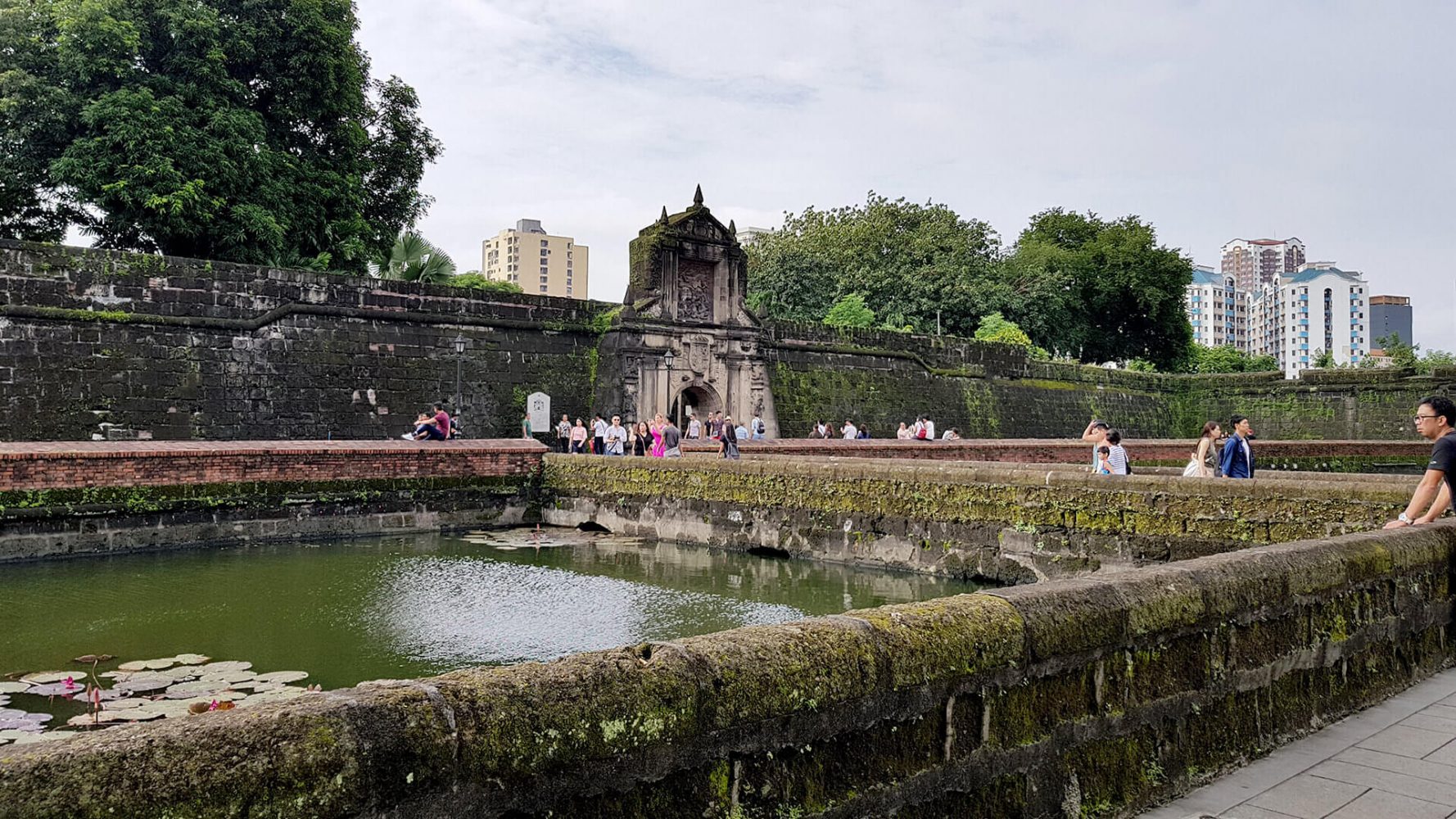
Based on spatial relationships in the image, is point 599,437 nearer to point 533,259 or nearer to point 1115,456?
point 1115,456

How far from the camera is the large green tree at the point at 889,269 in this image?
43312 mm

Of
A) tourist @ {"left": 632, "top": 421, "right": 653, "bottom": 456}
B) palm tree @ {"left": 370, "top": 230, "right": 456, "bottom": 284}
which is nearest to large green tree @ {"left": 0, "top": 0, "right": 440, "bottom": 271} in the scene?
palm tree @ {"left": 370, "top": 230, "right": 456, "bottom": 284}

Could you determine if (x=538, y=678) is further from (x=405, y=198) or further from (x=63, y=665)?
(x=405, y=198)

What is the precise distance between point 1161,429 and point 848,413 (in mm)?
16171

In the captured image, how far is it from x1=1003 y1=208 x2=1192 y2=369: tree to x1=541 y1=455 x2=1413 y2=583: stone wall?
36.1 metres

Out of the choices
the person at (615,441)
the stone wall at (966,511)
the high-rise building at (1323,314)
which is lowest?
the stone wall at (966,511)

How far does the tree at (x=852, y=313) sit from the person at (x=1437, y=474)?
36.8 meters

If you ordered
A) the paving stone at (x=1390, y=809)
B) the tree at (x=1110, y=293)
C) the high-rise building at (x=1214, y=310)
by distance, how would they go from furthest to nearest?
the high-rise building at (x=1214, y=310)
the tree at (x=1110, y=293)
the paving stone at (x=1390, y=809)

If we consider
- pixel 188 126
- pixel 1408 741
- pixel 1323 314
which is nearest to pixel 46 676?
pixel 1408 741

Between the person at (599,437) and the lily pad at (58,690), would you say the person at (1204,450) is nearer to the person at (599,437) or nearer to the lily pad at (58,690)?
the lily pad at (58,690)

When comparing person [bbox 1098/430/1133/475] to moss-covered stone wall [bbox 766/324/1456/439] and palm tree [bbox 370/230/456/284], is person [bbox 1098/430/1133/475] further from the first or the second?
palm tree [bbox 370/230/456/284]

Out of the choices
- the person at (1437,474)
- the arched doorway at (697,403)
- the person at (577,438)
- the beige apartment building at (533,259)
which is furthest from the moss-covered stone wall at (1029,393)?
the beige apartment building at (533,259)

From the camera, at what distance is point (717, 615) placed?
8.43 m

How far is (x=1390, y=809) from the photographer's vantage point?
307 centimetres
